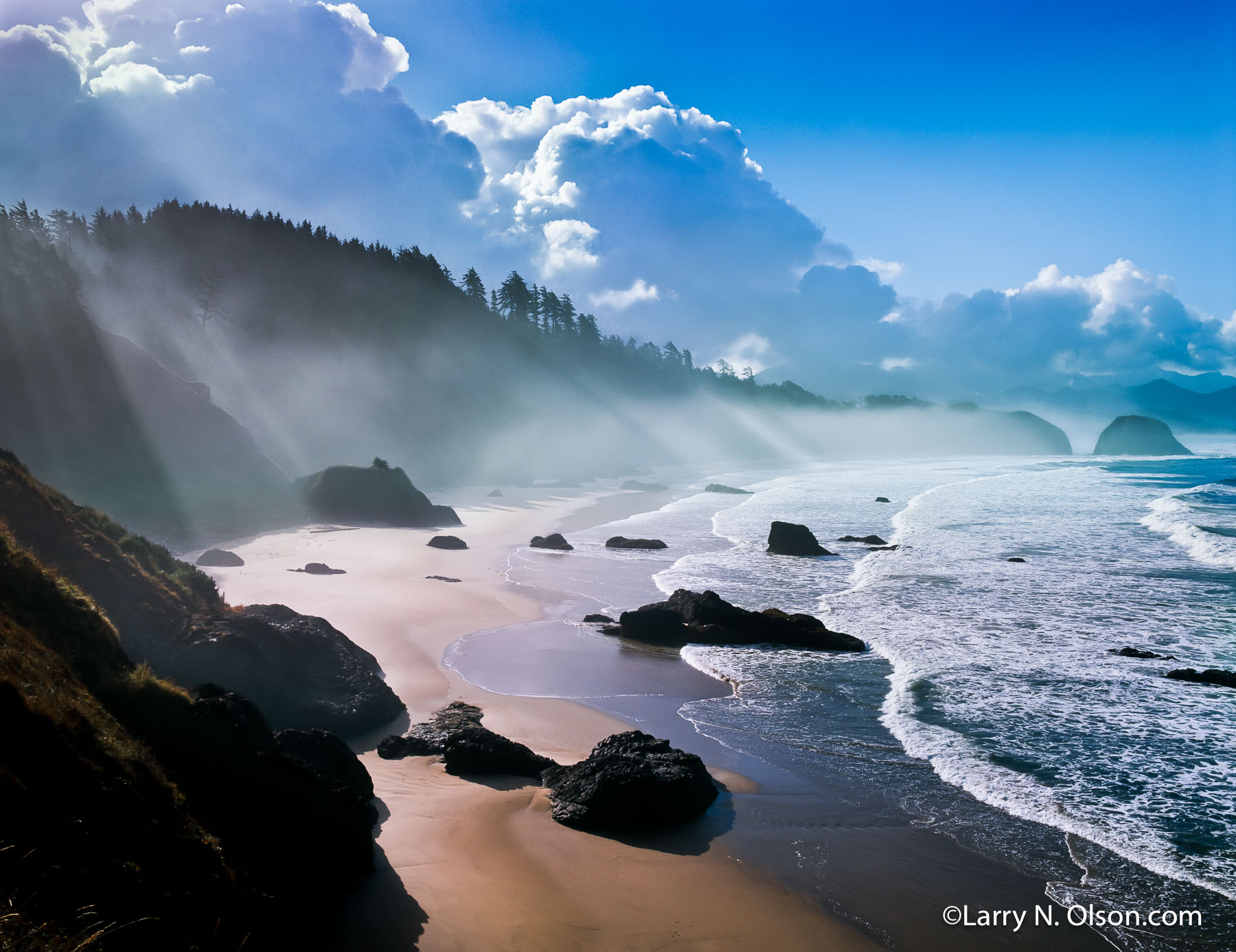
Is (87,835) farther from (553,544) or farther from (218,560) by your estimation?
(553,544)

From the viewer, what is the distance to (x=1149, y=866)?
22.0 ft

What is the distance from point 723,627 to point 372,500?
24.6 metres

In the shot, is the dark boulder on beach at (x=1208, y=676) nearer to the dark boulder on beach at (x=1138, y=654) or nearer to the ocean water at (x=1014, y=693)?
the ocean water at (x=1014, y=693)

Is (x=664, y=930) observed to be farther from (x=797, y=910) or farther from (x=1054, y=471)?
(x=1054, y=471)

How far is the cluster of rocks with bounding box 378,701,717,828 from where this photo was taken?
23.6 feet

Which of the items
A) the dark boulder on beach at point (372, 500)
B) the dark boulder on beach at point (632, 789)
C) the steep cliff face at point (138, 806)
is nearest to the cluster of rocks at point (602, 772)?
the dark boulder on beach at point (632, 789)

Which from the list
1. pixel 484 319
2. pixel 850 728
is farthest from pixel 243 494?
pixel 484 319

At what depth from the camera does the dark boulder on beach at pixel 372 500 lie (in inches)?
1350

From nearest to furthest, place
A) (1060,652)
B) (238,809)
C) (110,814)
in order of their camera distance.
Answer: (110,814) < (238,809) < (1060,652)

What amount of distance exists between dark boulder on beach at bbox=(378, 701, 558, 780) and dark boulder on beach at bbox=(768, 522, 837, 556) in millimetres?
17704

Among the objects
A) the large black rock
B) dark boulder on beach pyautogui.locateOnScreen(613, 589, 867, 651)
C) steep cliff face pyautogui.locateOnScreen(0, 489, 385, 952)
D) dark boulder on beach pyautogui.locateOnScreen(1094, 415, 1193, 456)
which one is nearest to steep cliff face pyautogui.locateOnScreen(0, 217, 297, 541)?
the large black rock

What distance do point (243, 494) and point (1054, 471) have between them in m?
75.9

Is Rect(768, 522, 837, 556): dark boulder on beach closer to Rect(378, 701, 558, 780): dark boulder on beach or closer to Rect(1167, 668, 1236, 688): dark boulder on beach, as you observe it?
Rect(1167, 668, 1236, 688): dark boulder on beach

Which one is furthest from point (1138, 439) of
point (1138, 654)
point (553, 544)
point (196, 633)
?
point (196, 633)
